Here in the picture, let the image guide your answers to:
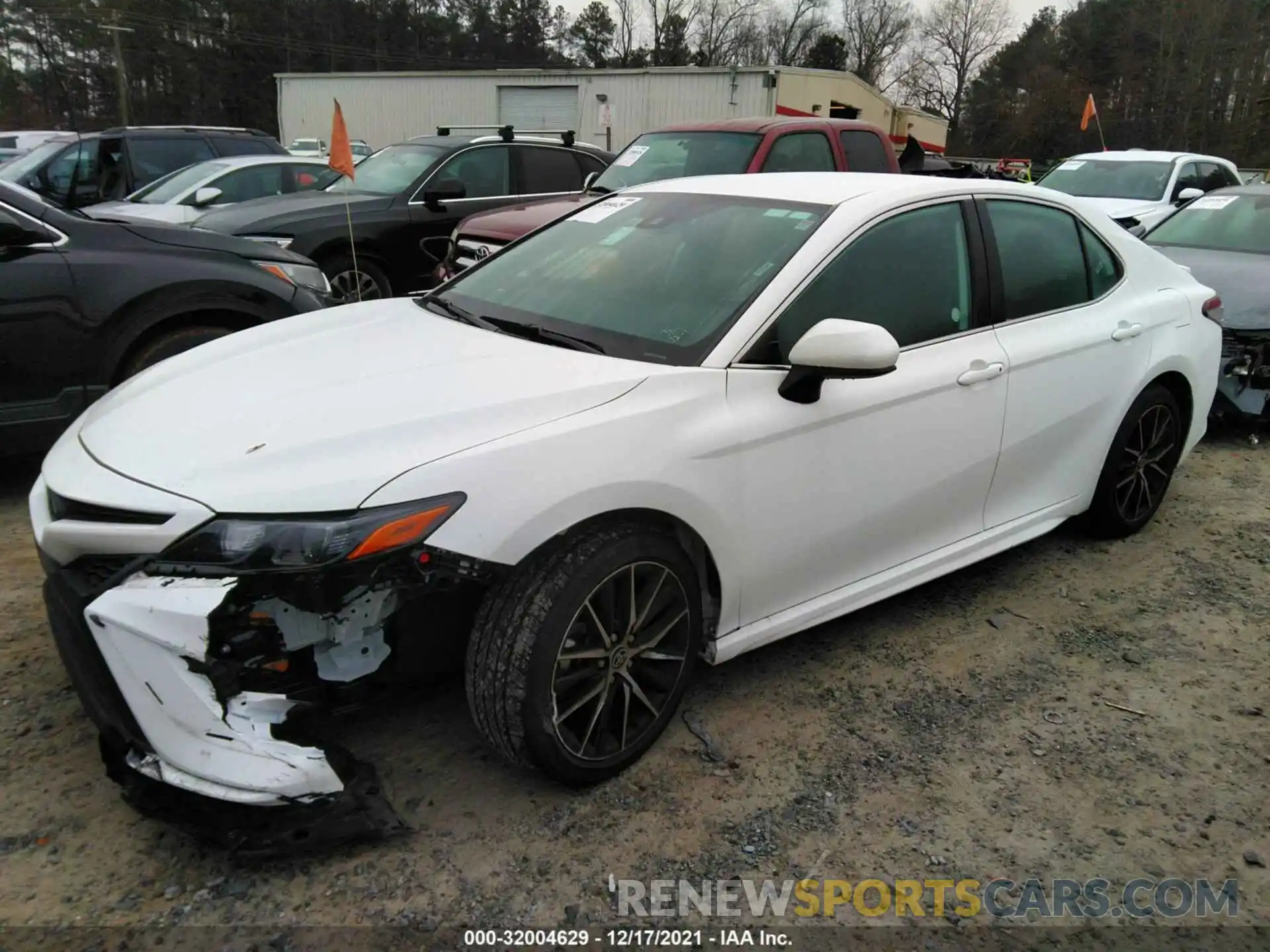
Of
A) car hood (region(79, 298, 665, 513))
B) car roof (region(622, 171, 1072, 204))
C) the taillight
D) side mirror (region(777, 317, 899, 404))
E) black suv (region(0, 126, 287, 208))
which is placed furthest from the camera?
black suv (region(0, 126, 287, 208))

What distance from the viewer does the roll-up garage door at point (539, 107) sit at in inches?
1136

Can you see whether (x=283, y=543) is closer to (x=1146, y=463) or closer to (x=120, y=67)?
(x=1146, y=463)

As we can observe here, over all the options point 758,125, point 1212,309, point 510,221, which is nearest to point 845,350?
point 1212,309

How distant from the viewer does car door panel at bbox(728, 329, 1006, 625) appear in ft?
8.86

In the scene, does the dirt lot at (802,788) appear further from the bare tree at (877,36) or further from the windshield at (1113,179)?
the bare tree at (877,36)

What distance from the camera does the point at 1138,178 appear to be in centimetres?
Result: 1110

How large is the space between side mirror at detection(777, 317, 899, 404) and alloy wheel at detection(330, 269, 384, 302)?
18.9 feet

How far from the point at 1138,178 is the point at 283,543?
12051mm

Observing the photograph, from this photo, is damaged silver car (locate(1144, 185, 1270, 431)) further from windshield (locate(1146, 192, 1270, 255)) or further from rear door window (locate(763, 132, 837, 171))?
rear door window (locate(763, 132, 837, 171))

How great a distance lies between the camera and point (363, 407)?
2.39 meters

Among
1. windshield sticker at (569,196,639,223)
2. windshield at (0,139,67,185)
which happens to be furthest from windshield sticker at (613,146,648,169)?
windshield at (0,139,67,185)

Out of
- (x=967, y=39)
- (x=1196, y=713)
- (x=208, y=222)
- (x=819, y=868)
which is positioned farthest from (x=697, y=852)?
(x=967, y=39)

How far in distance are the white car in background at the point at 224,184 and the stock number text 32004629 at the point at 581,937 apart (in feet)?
25.7

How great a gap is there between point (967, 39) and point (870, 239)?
3281 inches
